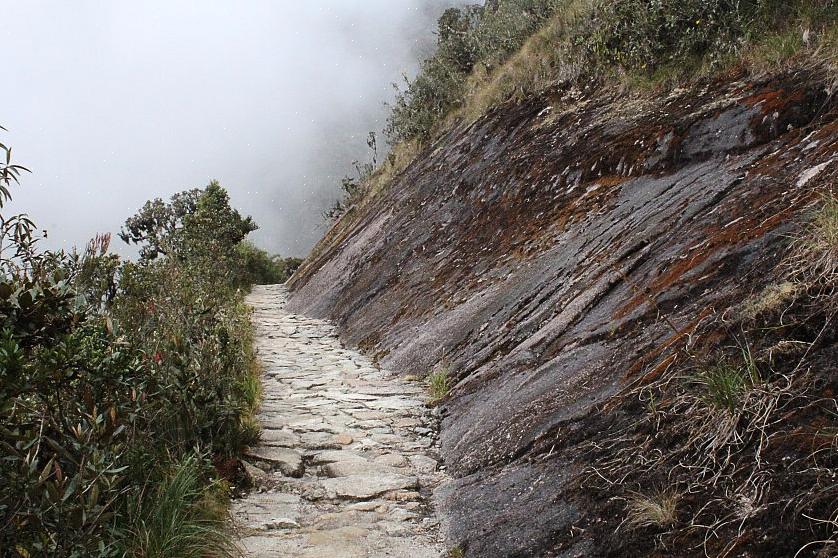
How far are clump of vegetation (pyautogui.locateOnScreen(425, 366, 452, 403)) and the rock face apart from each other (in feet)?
0.57

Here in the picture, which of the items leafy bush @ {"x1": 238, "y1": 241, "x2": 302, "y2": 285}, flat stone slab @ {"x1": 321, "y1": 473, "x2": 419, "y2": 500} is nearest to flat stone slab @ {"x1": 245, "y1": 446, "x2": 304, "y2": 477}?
flat stone slab @ {"x1": 321, "y1": 473, "x2": 419, "y2": 500}

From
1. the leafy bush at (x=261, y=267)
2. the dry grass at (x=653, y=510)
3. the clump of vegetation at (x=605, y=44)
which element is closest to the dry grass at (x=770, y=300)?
the dry grass at (x=653, y=510)

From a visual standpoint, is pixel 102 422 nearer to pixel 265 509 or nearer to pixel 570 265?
pixel 265 509

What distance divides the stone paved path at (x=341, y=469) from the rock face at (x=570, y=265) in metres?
0.33

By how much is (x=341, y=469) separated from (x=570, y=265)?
314 cm

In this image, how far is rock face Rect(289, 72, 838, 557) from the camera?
441cm

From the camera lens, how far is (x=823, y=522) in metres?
2.68

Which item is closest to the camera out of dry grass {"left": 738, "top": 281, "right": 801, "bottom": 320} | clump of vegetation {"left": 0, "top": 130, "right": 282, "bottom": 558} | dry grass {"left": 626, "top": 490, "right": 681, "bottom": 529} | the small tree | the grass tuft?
clump of vegetation {"left": 0, "top": 130, "right": 282, "bottom": 558}

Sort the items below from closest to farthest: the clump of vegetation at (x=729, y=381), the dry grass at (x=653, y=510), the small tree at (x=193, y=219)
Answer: the dry grass at (x=653, y=510) → the clump of vegetation at (x=729, y=381) → the small tree at (x=193, y=219)

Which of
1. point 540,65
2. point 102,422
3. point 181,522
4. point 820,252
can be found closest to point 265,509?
point 181,522

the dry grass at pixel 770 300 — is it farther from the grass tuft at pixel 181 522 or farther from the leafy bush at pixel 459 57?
A: the leafy bush at pixel 459 57

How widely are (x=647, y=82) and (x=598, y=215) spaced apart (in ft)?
8.98

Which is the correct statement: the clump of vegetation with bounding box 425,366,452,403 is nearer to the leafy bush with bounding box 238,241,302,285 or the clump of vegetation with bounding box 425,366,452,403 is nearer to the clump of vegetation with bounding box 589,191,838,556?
the clump of vegetation with bounding box 589,191,838,556

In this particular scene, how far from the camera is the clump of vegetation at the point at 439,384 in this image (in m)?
7.16
